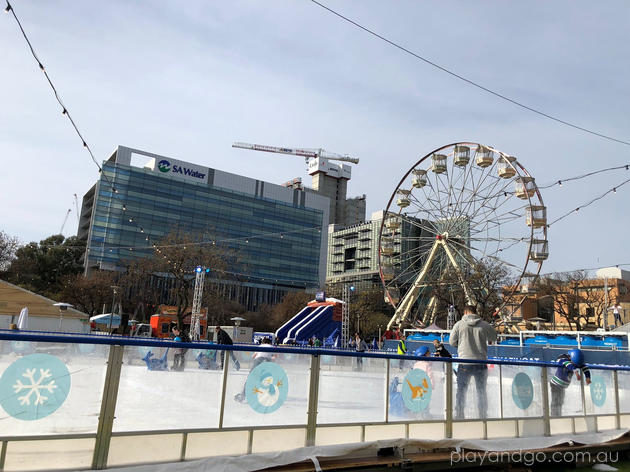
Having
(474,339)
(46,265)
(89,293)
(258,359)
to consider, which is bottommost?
(258,359)

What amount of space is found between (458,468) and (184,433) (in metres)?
3.86

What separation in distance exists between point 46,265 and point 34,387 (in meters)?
66.7

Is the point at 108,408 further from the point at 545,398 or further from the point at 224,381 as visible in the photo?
the point at 545,398

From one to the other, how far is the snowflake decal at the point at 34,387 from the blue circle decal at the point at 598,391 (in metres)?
8.33

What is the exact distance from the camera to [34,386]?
4641mm

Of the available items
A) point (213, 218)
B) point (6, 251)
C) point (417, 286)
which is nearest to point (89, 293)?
point (6, 251)

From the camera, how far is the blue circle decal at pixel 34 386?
4480 millimetres

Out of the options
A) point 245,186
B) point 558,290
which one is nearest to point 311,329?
point 558,290

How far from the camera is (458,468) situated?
6.88m

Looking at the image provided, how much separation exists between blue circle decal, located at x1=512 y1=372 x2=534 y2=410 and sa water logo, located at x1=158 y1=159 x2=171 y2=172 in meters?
87.7

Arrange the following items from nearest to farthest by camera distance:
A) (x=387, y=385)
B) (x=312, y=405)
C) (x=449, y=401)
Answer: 1. (x=312, y=405)
2. (x=387, y=385)
3. (x=449, y=401)

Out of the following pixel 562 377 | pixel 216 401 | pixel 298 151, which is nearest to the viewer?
pixel 216 401

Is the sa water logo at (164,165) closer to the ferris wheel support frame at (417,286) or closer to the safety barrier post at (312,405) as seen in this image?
the ferris wheel support frame at (417,286)

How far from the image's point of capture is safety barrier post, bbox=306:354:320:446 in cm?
605
